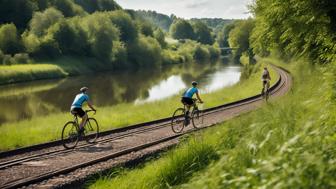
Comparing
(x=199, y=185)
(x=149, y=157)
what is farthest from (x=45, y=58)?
(x=199, y=185)

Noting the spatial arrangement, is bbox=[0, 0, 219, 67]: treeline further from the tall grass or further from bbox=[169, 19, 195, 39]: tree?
bbox=[169, 19, 195, 39]: tree

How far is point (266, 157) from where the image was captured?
171 inches

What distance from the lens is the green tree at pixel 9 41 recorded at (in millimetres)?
67750

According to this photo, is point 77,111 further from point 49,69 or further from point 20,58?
point 20,58

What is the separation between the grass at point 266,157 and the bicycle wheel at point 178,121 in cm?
458

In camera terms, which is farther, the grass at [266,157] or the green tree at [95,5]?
the green tree at [95,5]

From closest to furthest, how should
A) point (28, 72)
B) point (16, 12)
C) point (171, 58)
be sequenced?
point (28, 72) < point (16, 12) < point (171, 58)

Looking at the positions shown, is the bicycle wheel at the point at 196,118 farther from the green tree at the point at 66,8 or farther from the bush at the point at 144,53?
the green tree at the point at 66,8

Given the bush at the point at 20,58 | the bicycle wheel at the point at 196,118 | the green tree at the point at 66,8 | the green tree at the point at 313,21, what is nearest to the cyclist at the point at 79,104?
the bicycle wheel at the point at 196,118

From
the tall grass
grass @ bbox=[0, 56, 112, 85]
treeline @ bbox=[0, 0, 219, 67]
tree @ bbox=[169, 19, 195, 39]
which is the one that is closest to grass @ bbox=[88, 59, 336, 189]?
the tall grass

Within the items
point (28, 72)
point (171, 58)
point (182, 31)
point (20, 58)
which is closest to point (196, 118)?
point (28, 72)

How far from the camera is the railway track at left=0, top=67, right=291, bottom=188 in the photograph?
32.2 feet

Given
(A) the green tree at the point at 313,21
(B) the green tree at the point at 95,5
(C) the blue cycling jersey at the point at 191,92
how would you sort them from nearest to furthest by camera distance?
(A) the green tree at the point at 313,21 → (C) the blue cycling jersey at the point at 191,92 → (B) the green tree at the point at 95,5

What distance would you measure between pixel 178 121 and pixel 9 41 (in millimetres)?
62214
